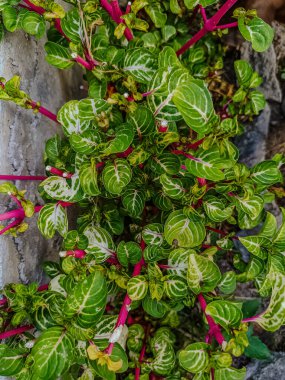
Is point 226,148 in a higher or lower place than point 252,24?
lower

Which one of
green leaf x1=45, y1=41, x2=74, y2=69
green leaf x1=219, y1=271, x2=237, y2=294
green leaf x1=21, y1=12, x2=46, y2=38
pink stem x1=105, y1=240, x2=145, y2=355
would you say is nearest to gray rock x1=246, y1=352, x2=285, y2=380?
green leaf x1=219, y1=271, x2=237, y2=294

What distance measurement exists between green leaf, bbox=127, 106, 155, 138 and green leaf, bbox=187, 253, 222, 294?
411 mm

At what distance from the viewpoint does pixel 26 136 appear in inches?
57.7

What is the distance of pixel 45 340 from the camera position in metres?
1.10

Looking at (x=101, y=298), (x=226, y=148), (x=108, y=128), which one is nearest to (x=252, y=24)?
(x=226, y=148)

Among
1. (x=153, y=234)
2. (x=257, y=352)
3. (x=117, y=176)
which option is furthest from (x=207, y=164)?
(x=257, y=352)

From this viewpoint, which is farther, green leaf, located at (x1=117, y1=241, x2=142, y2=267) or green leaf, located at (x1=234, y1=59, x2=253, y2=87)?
green leaf, located at (x1=234, y1=59, x2=253, y2=87)

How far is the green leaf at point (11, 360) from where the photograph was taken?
3.78 feet

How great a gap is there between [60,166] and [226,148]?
1.76 ft

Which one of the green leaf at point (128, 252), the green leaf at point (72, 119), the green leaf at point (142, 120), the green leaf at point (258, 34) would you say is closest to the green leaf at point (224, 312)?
the green leaf at point (128, 252)

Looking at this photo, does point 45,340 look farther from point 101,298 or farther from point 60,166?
point 60,166

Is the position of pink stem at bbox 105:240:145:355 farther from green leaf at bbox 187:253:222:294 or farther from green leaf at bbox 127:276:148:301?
green leaf at bbox 187:253:222:294

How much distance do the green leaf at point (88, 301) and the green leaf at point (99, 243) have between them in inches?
9.8

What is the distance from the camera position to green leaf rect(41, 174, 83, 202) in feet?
4.19
